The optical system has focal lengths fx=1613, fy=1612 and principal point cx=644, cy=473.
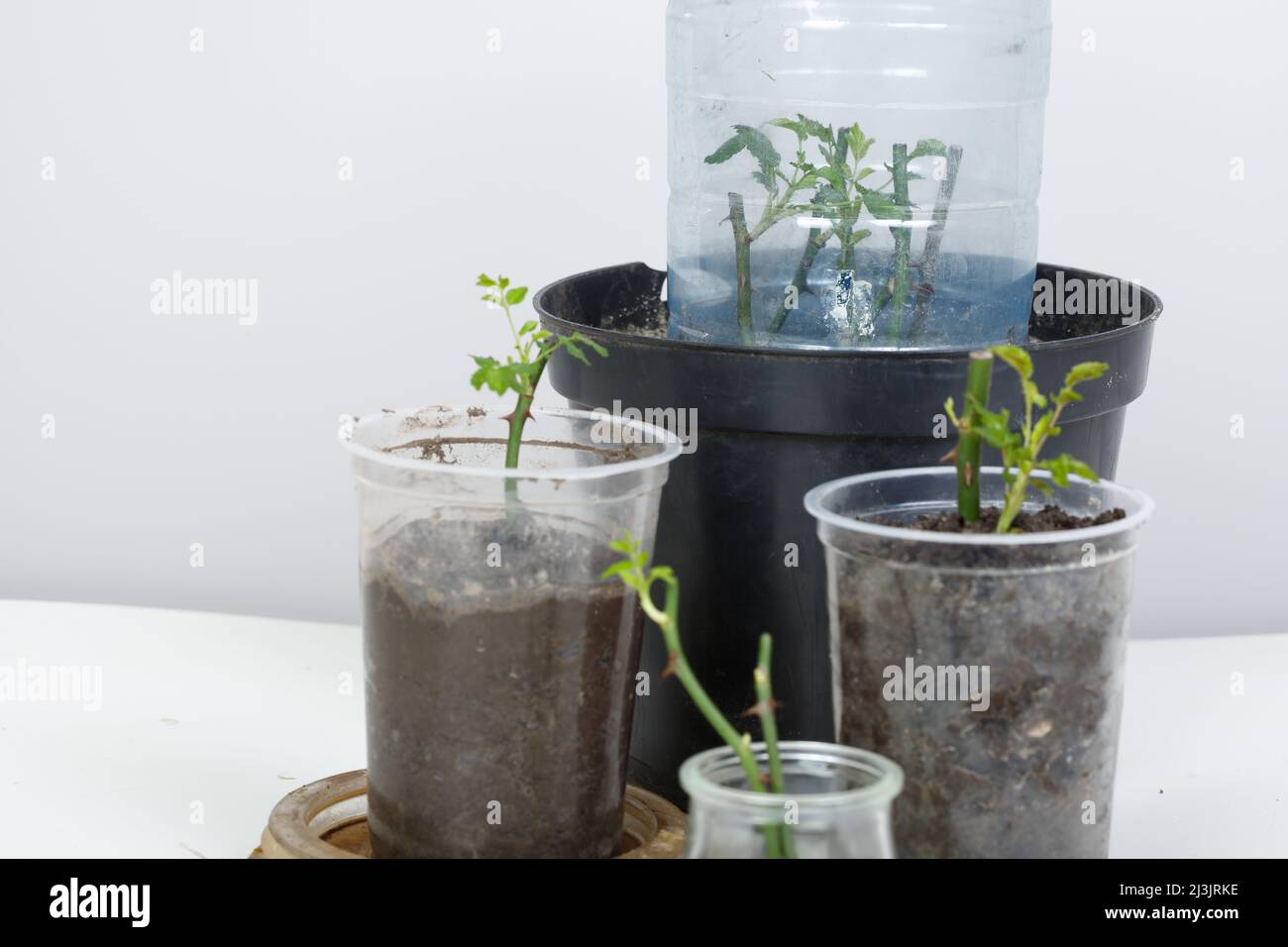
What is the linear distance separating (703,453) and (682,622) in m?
0.14

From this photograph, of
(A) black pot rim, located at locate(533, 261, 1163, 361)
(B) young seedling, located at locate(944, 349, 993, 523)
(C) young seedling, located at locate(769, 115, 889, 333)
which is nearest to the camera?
(B) young seedling, located at locate(944, 349, 993, 523)

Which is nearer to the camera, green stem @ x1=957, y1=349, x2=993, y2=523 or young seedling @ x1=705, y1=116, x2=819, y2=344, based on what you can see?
green stem @ x1=957, y1=349, x2=993, y2=523

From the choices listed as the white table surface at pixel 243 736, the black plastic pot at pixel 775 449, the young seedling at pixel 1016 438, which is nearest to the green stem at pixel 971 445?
the young seedling at pixel 1016 438

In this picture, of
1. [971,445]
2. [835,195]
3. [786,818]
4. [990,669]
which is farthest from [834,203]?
[786,818]

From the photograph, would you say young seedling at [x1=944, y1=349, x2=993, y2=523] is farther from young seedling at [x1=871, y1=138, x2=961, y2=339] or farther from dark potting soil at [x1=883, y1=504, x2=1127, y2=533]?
young seedling at [x1=871, y1=138, x2=961, y2=339]

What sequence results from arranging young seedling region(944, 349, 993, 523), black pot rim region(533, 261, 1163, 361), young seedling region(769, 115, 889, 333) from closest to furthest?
young seedling region(944, 349, 993, 523) → black pot rim region(533, 261, 1163, 361) → young seedling region(769, 115, 889, 333)

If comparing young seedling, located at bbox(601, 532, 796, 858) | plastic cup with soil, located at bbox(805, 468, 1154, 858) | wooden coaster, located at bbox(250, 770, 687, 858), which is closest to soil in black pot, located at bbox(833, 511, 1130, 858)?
plastic cup with soil, located at bbox(805, 468, 1154, 858)

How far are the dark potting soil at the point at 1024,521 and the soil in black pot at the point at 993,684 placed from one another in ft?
0.03

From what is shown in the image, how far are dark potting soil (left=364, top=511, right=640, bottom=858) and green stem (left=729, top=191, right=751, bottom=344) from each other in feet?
0.97

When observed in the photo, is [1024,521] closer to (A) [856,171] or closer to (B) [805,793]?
(B) [805,793]

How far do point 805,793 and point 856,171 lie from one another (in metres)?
0.55

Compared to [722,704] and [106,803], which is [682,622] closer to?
[722,704]

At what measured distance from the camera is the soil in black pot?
0.92 metres
